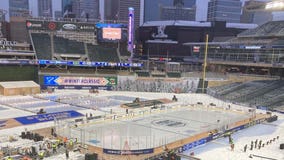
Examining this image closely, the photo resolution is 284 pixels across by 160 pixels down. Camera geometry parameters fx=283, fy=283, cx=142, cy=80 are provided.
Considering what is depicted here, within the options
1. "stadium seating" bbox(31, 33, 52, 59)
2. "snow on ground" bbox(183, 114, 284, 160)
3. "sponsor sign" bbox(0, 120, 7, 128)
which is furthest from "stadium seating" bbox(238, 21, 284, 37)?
"sponsor sign" bbox(0, 120, 7, 128)

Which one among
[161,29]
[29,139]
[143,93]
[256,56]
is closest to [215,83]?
[256,56]

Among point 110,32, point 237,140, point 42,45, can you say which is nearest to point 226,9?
point 110,32

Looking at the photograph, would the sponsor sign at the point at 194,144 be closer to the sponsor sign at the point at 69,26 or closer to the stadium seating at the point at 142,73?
the stadium seating at the point at 142,73

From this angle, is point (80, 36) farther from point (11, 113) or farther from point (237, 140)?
point (237, 140)

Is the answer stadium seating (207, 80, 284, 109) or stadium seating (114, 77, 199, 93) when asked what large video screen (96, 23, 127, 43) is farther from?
stadium seating (207, 80, 284, 109)

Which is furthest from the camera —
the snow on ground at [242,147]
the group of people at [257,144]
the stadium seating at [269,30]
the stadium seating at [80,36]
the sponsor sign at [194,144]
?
the stadium seating at [80,36]

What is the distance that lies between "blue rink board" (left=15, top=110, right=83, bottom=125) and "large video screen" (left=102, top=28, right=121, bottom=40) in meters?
38.6

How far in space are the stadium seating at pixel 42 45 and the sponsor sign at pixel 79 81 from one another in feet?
28.0

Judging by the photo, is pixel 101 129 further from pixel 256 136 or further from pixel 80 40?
pixel 80 40

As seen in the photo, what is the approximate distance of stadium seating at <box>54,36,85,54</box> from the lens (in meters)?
66.1

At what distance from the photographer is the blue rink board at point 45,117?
102ft

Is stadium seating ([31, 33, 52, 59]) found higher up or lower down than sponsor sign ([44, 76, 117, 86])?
higher up

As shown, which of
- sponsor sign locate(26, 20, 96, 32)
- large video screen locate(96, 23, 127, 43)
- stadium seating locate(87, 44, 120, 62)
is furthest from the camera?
large video screen locate(96, 23, 127, 43)

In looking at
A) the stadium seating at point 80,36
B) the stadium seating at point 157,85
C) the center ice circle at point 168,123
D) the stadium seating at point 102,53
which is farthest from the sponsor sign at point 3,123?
the stadium seating at point 80,36
